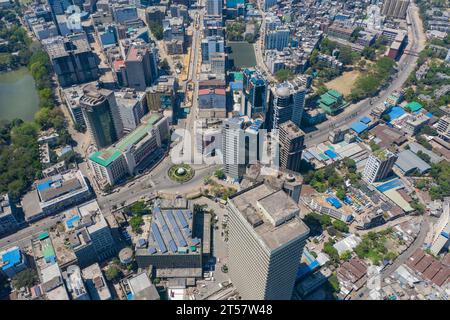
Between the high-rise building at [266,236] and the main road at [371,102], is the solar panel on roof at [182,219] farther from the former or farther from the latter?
the main road at [371,102]

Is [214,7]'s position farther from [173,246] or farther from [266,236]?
[266,236]

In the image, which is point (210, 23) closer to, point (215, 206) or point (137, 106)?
Result: point (137, 106)

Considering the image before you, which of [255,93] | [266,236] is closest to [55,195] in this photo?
[255,93]

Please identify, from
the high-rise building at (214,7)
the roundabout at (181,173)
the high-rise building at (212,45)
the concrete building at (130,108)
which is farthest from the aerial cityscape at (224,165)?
the high-rise building at (214,7)

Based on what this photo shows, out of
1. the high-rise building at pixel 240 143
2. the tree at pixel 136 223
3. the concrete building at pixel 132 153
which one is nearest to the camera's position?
the tree at pixel 136 223

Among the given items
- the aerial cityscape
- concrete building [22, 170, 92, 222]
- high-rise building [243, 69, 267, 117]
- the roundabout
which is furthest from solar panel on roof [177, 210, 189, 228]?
high-rise building [243, 69, 267, 117]

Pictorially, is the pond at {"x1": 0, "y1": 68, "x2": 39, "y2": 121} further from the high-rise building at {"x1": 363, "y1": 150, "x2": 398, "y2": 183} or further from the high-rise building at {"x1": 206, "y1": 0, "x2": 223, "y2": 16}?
the high-rise building at {"x1": 363, "y1": 150, "x2": 398, "y2": 183}
